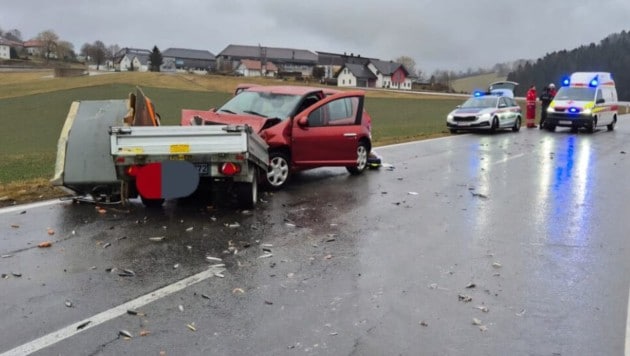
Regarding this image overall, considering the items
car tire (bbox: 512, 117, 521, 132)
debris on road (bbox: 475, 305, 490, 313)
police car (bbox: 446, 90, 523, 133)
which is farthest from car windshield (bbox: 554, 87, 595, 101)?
debris on road (bbox: 475, 305, 490, 313)

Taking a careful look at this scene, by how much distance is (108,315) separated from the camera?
13.9 feet

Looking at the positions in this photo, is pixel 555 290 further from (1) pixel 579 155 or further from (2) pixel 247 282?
(1) pixel 579 155

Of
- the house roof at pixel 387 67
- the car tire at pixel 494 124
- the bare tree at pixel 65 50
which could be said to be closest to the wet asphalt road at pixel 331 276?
the car tire at pixel 494 124

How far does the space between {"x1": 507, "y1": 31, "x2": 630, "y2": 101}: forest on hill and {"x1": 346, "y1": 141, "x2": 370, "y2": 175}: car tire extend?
271ft

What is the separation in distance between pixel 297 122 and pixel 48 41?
153004 millimetres

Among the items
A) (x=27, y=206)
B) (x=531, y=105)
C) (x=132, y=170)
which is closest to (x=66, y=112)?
(x=531, y=105)

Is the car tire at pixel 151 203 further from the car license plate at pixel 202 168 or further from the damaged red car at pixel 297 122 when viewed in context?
the damaged red car at pixel 297 122

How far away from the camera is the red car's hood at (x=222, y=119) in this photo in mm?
9562

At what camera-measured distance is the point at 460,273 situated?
5422 mm

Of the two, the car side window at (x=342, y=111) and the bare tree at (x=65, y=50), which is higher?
the bare tree at (x=65, y=50)

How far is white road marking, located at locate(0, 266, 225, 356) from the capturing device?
372cm

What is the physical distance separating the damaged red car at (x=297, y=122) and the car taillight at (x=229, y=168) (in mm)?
2051

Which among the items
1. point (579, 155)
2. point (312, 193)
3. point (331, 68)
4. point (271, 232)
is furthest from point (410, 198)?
point (331, 68)

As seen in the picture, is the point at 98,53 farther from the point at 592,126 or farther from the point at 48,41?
the point at 592,126
